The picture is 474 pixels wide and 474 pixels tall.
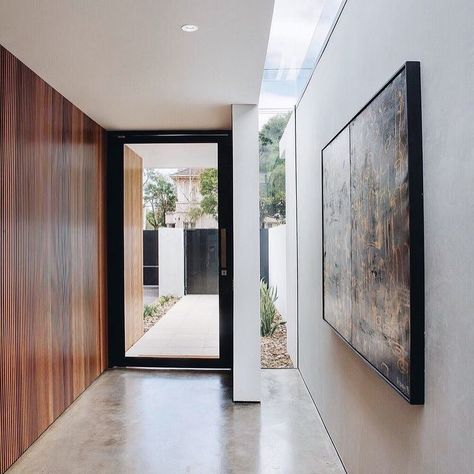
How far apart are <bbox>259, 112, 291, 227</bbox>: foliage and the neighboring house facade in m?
0.60

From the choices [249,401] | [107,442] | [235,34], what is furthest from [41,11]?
[249,401]

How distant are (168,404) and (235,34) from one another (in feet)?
9.23

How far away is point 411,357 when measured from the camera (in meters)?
1.46

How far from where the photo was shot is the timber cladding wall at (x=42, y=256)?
2703 mm

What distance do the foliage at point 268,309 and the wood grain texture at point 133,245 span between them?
52.4 inches

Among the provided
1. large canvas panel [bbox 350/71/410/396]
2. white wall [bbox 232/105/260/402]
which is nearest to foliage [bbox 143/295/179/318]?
white wall [bbox 232/105/260/402]

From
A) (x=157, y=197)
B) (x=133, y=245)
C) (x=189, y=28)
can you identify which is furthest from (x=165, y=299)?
(x=189, y=28)

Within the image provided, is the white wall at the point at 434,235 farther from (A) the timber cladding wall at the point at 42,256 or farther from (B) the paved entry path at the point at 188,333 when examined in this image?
(B) the paved entry path at the point at 188,333

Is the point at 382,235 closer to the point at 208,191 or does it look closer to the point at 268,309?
the point at 208,191

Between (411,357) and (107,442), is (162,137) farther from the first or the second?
(411,357)

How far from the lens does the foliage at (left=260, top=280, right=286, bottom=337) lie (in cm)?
504

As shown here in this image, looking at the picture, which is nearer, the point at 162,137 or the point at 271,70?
the point at 271,70

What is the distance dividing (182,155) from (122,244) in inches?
44.3

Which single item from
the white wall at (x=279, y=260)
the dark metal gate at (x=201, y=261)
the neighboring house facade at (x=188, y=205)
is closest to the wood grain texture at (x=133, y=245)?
the neighboring house facade at (x=188, y=205)
